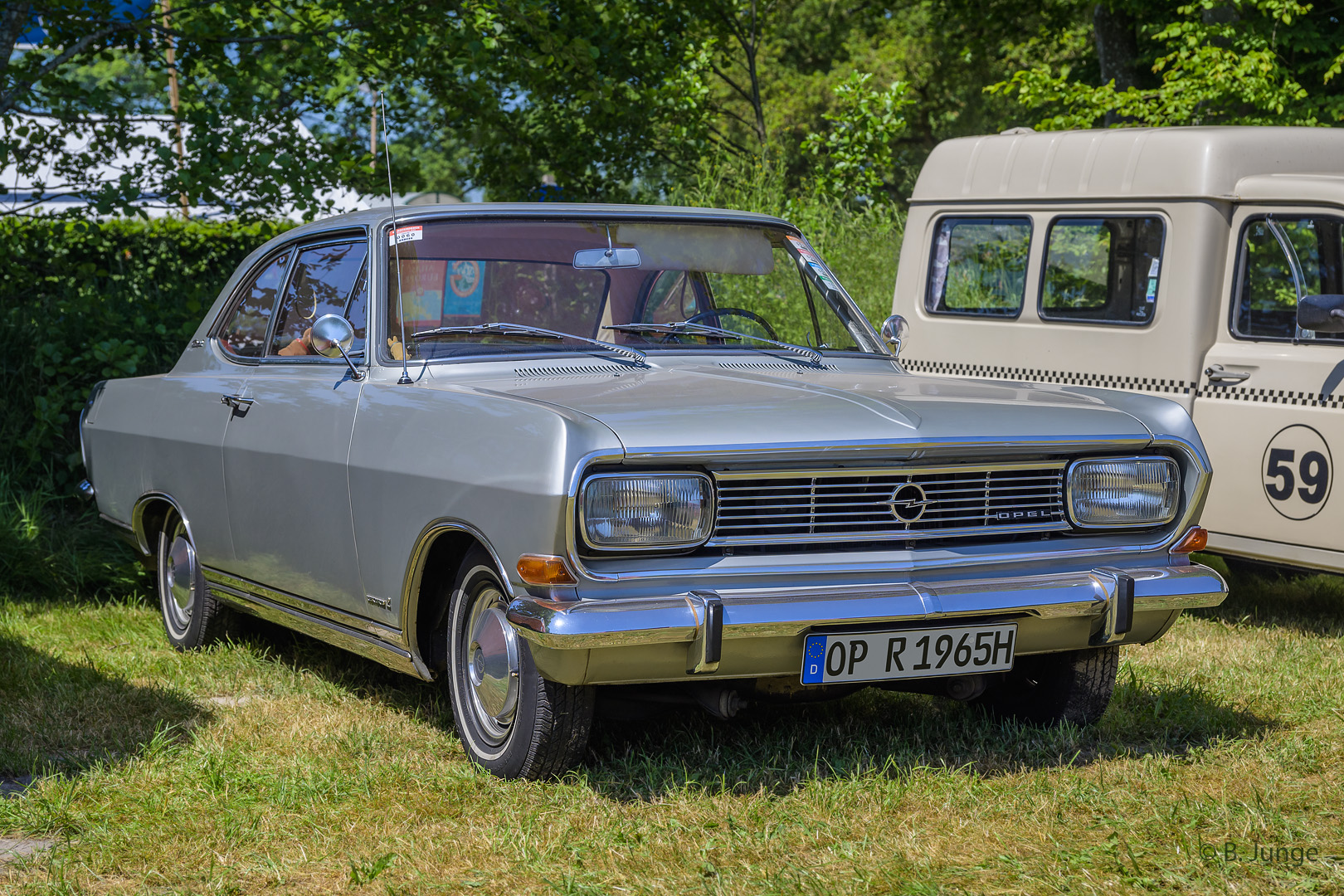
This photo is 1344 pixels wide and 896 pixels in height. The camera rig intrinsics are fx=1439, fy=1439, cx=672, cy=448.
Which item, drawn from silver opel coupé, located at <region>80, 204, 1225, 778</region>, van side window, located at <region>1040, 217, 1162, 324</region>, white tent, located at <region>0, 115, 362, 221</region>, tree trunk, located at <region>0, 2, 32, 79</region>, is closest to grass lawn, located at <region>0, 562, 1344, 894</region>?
silver opel coupé, located at <region>80, 204, 1225, 778</region>

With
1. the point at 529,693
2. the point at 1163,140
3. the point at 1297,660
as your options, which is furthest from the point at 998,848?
the point at 1163,140

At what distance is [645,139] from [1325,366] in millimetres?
8842

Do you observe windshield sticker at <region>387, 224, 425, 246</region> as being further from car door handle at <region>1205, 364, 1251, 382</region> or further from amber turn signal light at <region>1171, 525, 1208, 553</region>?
car door handle at <region>1205, 364, 1251, 382</region>

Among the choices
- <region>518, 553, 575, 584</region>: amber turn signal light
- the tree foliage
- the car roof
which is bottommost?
<region>518, 553, 575, 584</region>: amber turn signal light

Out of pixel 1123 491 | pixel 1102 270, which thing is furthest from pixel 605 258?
pixel 1102 270

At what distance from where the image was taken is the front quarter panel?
3555mm

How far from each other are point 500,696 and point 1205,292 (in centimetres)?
429

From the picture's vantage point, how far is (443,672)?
474 cm

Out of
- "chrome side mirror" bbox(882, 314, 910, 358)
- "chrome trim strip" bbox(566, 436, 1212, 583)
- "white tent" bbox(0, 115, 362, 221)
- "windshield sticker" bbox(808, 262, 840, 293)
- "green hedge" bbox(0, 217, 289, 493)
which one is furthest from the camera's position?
"white tent" bbox(0, 115, 362, 221)

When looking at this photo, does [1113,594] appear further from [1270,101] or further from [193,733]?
[1270,101]

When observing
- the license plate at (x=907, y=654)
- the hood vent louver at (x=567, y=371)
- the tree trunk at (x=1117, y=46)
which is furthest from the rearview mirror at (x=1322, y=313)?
the tree trunk at (x=1117, y=46)

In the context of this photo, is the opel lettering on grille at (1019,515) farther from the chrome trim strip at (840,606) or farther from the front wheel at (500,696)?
the front wheel at (500,696)

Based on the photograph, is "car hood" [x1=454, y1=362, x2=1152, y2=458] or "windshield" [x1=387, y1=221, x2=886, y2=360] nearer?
"car hood" [x1=454, y1=362, x2=1152, y2=458]

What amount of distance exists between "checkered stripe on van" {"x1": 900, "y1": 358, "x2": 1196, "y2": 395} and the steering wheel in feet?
5.52
